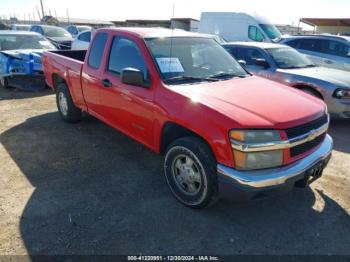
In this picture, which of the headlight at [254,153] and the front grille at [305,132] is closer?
the headlight at [254,153]

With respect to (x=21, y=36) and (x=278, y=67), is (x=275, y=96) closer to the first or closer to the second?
(x=278, y=67)

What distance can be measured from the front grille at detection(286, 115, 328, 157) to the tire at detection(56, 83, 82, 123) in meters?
4.25

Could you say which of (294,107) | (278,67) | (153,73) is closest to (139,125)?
(153,73)

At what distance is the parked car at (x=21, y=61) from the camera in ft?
28.7

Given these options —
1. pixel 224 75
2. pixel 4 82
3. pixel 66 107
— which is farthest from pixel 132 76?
pixel 4 82

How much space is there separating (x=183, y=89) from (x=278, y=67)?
4337 millimetres

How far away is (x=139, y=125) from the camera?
405cm

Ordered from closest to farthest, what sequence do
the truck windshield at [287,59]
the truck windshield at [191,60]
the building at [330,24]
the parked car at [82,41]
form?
the truck windshield at [191,60] → the truck windshield at [287,59] → the parked car at [82,41] → the building at [330,24]

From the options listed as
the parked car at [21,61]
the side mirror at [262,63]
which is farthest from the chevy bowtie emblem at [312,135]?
the parked car at [21,61]

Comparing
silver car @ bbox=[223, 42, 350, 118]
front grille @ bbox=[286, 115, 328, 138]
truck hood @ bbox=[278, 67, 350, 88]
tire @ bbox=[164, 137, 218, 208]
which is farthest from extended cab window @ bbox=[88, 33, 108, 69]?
truck hood @ bbox=[278, 67, 350, 88]

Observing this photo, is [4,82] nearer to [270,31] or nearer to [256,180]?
[256,180]

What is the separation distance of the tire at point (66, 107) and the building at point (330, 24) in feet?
95.1

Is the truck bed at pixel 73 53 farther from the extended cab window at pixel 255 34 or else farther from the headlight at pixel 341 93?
the extended cab window at pixel 255 34

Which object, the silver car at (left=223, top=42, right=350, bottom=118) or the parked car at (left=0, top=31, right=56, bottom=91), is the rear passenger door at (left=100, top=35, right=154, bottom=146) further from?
the parked car at (left=0, top=31, right=56, bottom=91)
